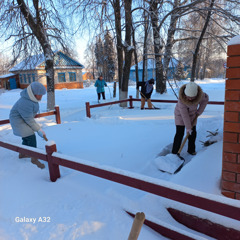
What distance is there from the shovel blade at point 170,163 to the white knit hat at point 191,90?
1141mm

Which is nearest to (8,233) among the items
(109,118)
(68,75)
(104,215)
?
(104,215)

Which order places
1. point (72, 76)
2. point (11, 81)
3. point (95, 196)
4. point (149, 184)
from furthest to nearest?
1. point (11, 81)
2. point (72, 76)
3. point (95, 196)
4. point (149, 184)

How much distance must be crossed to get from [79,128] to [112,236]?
4.60 metres

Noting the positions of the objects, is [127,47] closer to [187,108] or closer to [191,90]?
[187,108]

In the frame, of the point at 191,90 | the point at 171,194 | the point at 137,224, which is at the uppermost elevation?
the point at 191,90

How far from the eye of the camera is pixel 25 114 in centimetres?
352

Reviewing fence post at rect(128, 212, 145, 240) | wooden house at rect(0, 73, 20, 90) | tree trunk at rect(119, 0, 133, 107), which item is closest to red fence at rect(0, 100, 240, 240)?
fence post at rect(128, 212, 145, 240)

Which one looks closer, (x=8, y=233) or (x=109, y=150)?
(x=8, y=233)

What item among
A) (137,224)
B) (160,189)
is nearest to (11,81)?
(160,189)

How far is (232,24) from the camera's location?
8930mm

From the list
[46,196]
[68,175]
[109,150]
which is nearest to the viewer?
[46,196]

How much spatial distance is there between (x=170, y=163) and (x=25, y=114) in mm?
2656

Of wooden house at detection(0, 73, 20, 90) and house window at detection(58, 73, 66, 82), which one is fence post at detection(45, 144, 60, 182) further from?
wooden house at detection(0, 73, 20, 90)

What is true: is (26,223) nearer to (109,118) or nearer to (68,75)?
(109,118)
